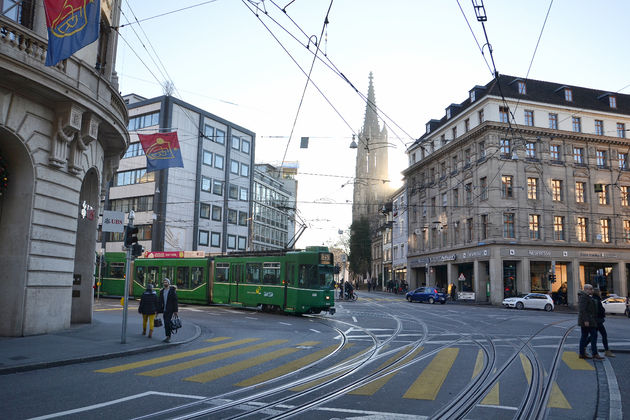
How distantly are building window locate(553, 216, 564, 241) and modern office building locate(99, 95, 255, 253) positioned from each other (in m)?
33.6

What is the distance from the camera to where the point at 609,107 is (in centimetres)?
4866

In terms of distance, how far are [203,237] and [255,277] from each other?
3016 centimetres

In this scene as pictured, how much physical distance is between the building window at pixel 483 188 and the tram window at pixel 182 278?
91.2 ft

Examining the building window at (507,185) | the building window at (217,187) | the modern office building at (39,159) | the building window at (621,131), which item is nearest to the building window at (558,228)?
the building window at (507,185)

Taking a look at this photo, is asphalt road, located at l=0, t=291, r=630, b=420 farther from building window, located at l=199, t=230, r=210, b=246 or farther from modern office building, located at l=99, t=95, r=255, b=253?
building window, located at l=199, t=230, r=210, b=246

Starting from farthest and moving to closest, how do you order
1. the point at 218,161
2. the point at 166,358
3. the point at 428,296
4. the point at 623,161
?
the point at 218,161 < the point at 623,161 < the point at 428,296 < the point at 166,358

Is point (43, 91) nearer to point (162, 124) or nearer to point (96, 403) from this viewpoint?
point (96, 403)

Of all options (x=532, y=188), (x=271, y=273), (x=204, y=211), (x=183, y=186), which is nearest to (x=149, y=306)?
(x=271, y=273)

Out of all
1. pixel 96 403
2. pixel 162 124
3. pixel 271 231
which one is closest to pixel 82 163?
pixel 96 403

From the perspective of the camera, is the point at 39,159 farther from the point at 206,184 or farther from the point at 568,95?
the point at 568,95

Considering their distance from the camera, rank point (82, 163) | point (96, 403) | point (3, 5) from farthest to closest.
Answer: point (82, 163), point (3, 5), point (96, 403)

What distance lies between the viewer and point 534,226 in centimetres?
4438

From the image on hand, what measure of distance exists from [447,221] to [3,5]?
146 ft

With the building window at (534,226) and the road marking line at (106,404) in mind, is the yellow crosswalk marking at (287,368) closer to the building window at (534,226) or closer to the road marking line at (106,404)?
the road marking line at (106,404)
